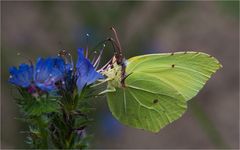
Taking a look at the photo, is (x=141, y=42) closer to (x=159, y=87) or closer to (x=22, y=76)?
(x=159, y=87)

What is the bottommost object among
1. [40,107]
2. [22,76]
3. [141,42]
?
[40,107]

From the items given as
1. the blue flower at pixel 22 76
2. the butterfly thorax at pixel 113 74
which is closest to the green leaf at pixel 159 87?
the butterfly thorax at pixel 113 74

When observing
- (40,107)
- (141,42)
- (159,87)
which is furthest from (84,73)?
(141,42)

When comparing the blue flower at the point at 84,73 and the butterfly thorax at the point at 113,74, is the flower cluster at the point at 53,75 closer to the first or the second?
the blue flower at the point at 84,73

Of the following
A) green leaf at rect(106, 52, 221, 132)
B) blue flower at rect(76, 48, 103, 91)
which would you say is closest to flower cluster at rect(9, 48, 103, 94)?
blue flower at rect(76, 48, 103, 91)

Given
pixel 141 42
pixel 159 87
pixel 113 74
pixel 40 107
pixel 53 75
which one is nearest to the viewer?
pixel 40 107

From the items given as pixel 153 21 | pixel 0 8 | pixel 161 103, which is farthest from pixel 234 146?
pixel 161 103

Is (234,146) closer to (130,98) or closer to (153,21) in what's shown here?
(153,21)

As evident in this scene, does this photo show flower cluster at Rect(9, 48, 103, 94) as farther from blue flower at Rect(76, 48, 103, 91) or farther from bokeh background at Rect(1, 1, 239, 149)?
bokeh background at Rect(1, 1, 239, 149)
